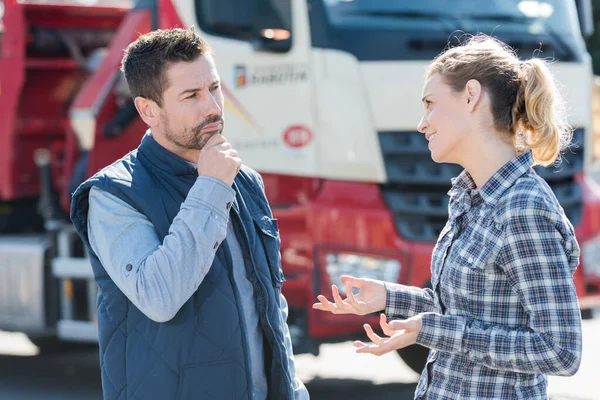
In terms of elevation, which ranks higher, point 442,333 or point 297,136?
point 297,136

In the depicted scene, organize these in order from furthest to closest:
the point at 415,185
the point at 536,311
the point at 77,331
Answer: the point at 77,331 < the point at 415,185 < the point at 536,311

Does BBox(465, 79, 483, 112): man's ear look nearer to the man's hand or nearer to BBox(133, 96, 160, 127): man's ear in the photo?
the man's hand

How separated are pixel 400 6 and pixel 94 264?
3.66 metres

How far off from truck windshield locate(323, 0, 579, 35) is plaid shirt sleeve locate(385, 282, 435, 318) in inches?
125

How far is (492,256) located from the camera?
2.50 meters

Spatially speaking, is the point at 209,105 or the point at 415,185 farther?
the point at 415,185

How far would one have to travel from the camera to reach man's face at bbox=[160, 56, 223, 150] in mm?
2701

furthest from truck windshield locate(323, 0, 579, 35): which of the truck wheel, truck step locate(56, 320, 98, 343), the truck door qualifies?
truck step locate(56, 320, 98, 343)

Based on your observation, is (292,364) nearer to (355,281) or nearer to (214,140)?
(355,281)

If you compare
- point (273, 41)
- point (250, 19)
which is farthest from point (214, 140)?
point (250, 19)

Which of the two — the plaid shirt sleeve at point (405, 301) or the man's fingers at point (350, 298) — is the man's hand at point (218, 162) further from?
the plaid shirt sleeve at point (405, 301)

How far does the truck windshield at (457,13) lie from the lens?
583 cm

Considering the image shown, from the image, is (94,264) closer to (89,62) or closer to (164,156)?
(164,156)

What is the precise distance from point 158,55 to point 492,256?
981 millimetres
